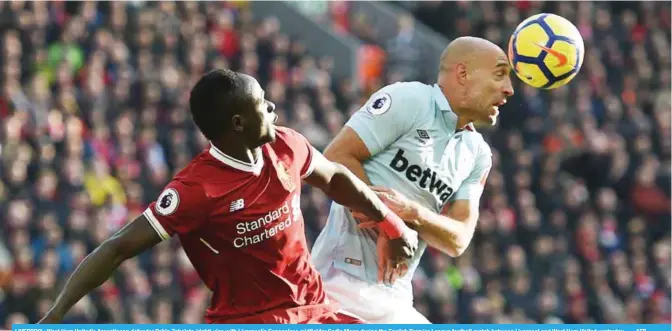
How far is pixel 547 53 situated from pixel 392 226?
158 centimetres

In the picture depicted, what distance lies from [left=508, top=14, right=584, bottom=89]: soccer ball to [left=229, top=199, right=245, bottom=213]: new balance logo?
224 centimetres

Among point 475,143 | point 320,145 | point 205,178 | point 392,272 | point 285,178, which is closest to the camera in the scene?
point 205,178

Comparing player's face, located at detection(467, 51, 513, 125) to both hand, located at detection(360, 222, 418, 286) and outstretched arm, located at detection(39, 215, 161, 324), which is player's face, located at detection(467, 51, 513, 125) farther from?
outstretched arm, located at detection(39, 215, 161, 324)

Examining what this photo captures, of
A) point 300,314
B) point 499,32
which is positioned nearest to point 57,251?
point 300,314

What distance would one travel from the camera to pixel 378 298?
6871mm

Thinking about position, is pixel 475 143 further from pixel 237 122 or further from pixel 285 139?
pixel 237 122

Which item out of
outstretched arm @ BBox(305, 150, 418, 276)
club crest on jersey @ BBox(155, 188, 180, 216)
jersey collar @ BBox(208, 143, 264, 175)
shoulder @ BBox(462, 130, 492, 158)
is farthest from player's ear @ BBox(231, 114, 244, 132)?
shoulder @ BBox(462, 130, 492, 158)

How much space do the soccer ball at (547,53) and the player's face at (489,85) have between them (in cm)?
26

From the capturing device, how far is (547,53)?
274 inches

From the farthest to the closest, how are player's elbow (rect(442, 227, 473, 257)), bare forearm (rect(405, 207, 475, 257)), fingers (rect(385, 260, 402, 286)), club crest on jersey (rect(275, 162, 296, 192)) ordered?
1. player's elbow (rect(442, 227, 473, 257))
2. fingers (rect(385, 260, 402, 286))
3. bare forearm (rect(405, 207, 475, 257))
4. club crest on jersey (rect(275, 162, 296, 192))

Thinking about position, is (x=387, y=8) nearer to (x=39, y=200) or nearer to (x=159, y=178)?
(x=159, y=178)

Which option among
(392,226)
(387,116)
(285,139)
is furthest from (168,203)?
(387,116)

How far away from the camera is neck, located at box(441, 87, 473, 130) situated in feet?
22.5

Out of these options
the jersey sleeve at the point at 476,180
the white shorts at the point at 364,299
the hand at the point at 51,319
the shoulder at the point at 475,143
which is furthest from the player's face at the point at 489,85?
the hand at the point at 51,319
